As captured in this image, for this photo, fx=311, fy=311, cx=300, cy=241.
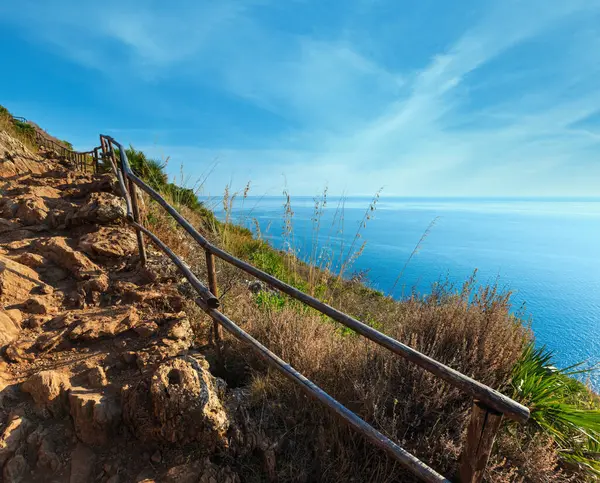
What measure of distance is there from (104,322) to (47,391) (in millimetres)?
649

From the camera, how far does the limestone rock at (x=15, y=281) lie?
2.66 meters

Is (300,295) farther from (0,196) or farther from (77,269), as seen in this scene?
(0,196)

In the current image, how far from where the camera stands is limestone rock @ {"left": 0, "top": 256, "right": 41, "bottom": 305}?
105 inches

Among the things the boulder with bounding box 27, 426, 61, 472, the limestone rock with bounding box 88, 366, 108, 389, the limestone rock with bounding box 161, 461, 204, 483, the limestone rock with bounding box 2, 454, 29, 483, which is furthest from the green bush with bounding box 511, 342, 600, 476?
the limestone rock with bounding box 2, 454, 29, 483

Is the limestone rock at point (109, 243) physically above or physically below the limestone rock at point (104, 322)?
above

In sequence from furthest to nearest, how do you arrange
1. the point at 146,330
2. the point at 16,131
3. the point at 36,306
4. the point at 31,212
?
the point at 16,131 < the point at 31,212 < the point at 36,306 < the point at 146,330

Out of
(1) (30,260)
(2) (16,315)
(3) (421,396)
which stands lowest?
(3) (421,396)

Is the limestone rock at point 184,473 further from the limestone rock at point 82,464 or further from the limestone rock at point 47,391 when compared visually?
the limestone rock at point 47,391

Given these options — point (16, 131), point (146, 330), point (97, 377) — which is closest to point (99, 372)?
point (97, 377)

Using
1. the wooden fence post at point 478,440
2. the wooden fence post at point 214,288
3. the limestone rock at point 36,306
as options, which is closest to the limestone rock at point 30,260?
the limestone rock at point 36,306

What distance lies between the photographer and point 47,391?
1.94m

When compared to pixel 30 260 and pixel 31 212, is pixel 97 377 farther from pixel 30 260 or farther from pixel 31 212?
pixel 31 212

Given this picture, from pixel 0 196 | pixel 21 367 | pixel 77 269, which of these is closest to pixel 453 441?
pixel 21 367

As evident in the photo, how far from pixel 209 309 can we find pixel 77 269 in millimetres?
1669
